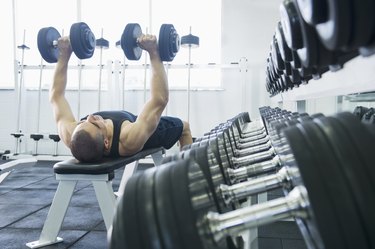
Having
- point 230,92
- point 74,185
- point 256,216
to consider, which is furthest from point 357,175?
point 230,92

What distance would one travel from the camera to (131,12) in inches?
166

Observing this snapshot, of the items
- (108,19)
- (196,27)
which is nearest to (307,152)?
(196,27)

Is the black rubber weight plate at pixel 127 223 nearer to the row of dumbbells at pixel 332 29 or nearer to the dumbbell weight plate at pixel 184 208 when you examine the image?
the dumbbell weight plate at pixel 184 208

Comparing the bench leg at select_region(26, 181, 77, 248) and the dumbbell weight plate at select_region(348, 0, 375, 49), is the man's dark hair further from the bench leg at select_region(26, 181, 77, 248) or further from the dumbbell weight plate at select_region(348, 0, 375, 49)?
the dumbbell weight plate at select_region(348, 0, 375, 49)

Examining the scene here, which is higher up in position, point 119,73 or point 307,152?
point 119,73

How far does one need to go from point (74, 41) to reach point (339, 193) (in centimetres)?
225

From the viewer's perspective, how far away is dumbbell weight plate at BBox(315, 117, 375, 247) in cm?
33

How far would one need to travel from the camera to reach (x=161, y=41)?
2.17m

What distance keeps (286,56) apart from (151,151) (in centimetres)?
147

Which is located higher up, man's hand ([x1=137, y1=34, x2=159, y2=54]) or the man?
man's hand ([x1=137, y1=34, x2=159, y2=54])

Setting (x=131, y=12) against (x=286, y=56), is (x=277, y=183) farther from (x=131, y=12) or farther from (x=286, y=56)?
(x=131, y=12)

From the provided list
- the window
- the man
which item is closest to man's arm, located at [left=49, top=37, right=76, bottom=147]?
the man

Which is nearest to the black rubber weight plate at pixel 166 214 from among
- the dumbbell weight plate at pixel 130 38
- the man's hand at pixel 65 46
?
the dumbbell weight plate at pixel 130 38

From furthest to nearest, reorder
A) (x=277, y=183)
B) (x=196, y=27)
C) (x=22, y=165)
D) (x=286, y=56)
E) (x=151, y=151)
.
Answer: (x=196, y=27) < (x=22, y=165) < (x=151, y=151) < (x=286, y=56) < (x=277, y=183)
